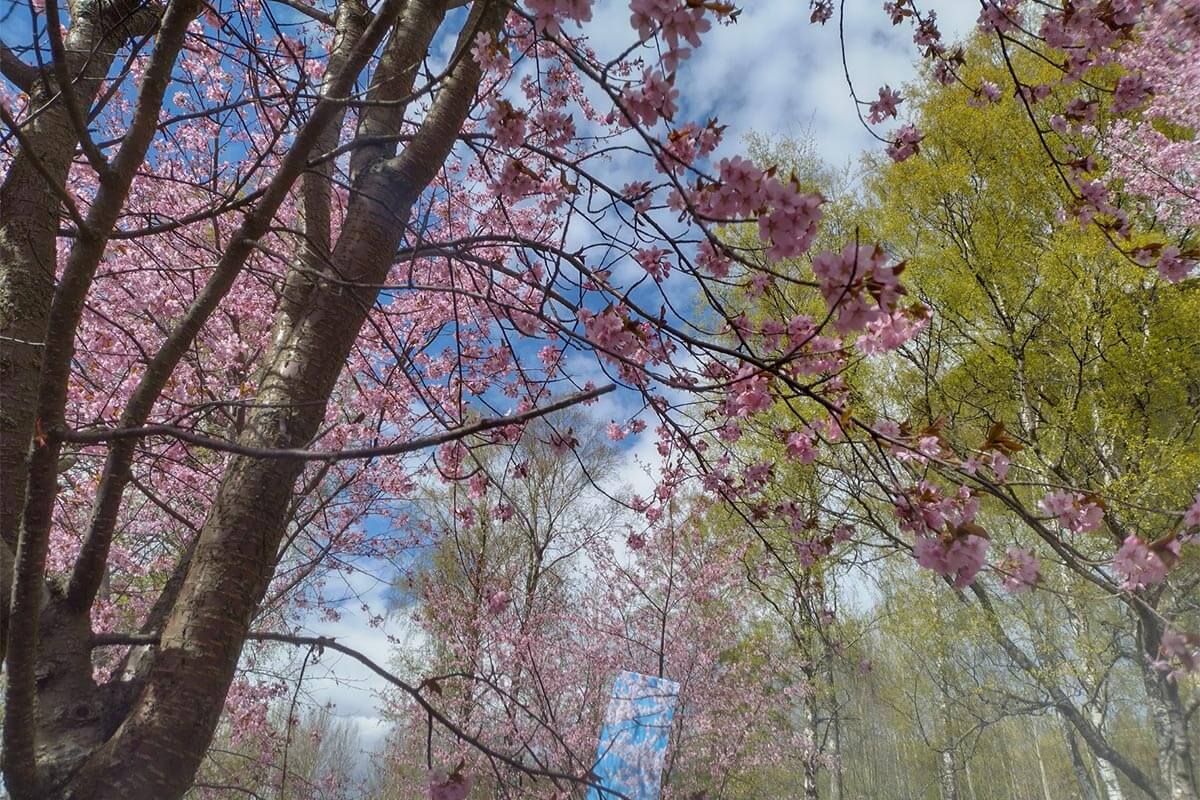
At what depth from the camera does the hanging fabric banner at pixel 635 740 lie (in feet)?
15.9

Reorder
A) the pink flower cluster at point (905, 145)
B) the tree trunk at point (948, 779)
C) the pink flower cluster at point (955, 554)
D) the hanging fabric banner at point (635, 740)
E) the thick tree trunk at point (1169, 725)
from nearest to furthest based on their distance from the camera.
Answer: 1. the pink flower cluster at point (955, 554)
2. the pink flower cluster at point (905, 145)
3. the hanging fabric banner at point (635, 740)
4. the thick tree trunk at point (1169, 725)
5. the tree trunk at point (948, 779)

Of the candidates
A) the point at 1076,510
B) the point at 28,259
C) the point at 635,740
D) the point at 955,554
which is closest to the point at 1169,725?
the point at 635,740

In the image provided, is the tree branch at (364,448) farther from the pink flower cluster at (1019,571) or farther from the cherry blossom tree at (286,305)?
the pink flower cluster at (1019,571)

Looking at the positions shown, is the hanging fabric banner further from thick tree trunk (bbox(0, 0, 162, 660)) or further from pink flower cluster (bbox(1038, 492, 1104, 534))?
thick tree trunk (bbox(0, 0, 162, 660))

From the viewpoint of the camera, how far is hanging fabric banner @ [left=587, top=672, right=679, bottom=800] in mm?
4855

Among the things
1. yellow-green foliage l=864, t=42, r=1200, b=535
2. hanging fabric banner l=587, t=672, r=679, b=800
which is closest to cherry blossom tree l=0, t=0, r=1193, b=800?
hanging fabric banner l=587, t=672, r=679, b=800

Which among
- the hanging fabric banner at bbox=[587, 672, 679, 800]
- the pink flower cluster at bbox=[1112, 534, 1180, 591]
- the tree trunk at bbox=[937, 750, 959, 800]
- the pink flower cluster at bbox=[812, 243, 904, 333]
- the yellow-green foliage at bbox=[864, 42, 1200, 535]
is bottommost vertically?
the tree trunk at bbox=[937, 750, 959, 800]

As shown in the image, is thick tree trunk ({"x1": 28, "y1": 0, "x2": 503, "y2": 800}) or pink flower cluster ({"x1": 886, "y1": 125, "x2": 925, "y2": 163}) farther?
pink flower cluster ({"x1": 886, "y1": 125, "x2": 925, "y2": 163})

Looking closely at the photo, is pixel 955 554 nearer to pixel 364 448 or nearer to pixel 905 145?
pixel 364 448

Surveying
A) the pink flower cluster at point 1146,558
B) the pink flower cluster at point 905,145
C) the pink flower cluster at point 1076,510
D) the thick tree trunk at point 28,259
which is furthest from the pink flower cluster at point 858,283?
the pink flower cluster at point 905,145

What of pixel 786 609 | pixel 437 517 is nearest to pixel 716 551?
pixel 786 609

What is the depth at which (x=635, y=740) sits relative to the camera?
5000 millimetres


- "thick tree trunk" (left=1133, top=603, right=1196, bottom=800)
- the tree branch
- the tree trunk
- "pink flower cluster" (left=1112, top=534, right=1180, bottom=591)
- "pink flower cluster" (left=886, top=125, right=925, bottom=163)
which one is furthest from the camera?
the tree trunk

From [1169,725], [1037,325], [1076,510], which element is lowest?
[1169,725]
